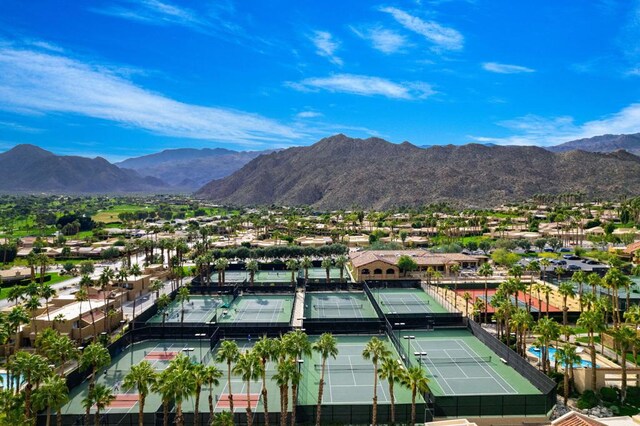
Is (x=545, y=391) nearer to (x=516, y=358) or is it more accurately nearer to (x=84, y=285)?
(x=516, y=358)

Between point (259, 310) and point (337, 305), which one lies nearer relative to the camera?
point (259, 310)

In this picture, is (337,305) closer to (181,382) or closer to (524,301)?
(524,301)

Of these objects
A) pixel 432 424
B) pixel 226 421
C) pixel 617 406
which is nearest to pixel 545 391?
pixel 617 406

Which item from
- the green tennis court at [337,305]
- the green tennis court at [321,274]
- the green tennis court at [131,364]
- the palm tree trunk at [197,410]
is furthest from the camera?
the green tennis court at [321,274]

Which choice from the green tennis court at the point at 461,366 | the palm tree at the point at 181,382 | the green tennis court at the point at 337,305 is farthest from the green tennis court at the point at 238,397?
the green tennis court at the point at 337,305

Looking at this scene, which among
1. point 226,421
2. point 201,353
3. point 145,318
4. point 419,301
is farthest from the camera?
point 419,301

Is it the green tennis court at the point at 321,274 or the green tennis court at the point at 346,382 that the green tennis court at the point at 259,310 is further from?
the green tennis court at the point at 321,274

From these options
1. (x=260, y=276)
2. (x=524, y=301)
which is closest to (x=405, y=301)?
(x=524, y=301)
